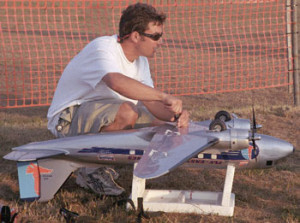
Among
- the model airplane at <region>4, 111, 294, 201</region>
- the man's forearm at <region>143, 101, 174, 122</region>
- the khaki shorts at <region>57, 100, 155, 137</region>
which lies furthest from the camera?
the man's forearm at <region>143, 101, 174, 122</region>

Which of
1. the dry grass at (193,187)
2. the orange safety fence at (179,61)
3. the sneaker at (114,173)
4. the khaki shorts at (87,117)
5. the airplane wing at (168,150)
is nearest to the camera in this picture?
the airplane wing at (168,150)

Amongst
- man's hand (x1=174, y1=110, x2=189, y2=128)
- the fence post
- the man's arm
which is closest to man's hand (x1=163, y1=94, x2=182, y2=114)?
the man's arm

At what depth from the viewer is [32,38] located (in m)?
16.6

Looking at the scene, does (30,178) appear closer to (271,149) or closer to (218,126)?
(218,126)

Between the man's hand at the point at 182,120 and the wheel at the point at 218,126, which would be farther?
the man's hand at the point at 182,120

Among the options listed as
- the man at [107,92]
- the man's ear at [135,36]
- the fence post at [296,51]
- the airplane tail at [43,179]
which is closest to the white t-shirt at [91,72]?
the man at [107,92]

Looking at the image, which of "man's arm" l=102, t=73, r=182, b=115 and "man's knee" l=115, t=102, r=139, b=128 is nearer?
"man's arm" l=102, t=73, r=182, b=115

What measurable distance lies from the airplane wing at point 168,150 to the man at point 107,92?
1.04 ft

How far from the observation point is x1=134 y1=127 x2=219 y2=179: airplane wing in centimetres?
388

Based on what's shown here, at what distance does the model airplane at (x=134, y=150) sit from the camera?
178 inches

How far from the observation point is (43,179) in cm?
493

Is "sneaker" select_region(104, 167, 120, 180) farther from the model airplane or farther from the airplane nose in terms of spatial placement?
the airplane nose

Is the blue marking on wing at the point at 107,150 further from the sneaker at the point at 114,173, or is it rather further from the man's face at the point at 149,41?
the man's face at the point at 149,41

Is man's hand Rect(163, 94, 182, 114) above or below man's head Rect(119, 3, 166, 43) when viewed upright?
below
